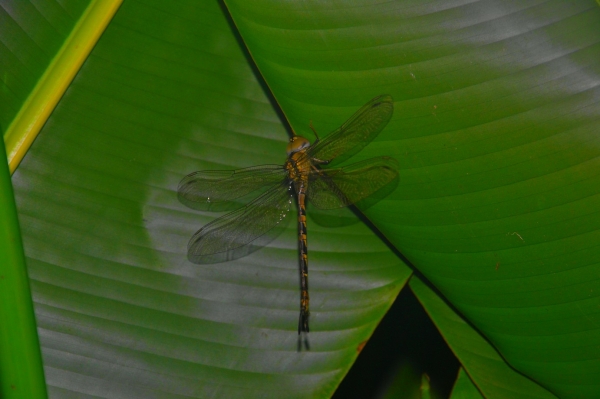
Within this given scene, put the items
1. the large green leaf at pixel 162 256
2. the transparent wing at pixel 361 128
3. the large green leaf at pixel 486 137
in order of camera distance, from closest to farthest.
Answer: the large green leaf at pixel 486 137 → the transparent wing at pixel 361 128 → the large green leaf at pixel 162 256

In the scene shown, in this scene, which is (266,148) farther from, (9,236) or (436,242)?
(9,236)

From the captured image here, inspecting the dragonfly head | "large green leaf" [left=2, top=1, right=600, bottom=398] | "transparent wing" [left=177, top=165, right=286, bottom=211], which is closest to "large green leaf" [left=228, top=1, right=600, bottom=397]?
"large green leaf" [left=2, top=1, right=600, bottom=398]

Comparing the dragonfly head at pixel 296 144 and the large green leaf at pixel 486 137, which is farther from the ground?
the dragonfly head at pixel 296 144

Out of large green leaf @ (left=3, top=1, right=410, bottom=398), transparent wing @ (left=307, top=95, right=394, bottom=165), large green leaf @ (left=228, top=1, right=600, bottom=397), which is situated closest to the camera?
large green leaf @ (left=228, top=1, right=600, bottom=397)

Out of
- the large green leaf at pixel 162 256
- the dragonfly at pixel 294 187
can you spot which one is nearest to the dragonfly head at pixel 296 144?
the dragonfly at pixel 294 187

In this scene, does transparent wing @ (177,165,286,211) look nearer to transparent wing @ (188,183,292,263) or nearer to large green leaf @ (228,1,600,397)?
transparent wing @ (188,183,292,263)

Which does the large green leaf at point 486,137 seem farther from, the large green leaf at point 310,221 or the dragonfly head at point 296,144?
the dragonfly head at point 296,144

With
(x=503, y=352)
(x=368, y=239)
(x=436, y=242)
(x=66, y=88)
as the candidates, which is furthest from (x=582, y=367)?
(x=66, y=88)
